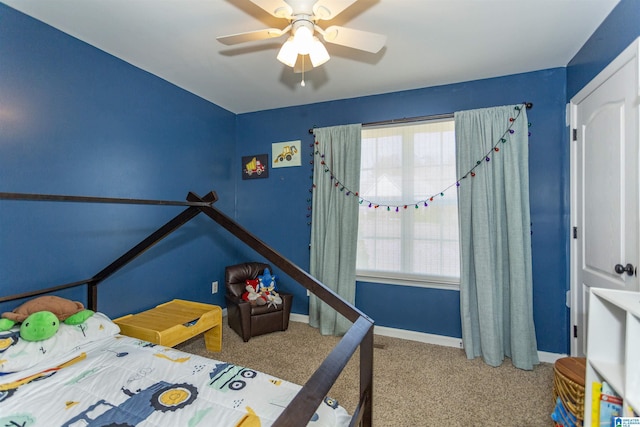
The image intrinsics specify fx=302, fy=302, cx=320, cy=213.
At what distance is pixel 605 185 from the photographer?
192cm

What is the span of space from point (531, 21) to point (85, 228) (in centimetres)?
344

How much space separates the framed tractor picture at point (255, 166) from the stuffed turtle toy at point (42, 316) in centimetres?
221

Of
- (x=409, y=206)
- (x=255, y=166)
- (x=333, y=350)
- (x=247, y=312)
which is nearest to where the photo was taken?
(x=333, y=350)

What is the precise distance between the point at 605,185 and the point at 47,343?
11.3 ft

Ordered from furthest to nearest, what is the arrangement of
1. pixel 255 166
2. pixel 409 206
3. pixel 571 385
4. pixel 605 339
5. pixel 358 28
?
pixel 255 166
pixel 409 206
pixel 358 28
pixel 571 385
pixel 605 339

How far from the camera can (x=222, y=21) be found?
199 centimetres

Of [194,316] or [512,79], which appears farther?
[512,79]

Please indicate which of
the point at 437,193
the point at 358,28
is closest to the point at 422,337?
the point at 437,193

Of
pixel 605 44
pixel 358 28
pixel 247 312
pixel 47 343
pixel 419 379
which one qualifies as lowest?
pixel 419 379

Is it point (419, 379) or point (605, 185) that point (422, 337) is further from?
point (605, 185)

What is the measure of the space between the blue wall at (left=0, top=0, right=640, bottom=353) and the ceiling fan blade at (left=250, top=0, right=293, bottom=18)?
166cm

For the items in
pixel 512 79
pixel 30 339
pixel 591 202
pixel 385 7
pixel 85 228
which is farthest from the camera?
pixel 512 79

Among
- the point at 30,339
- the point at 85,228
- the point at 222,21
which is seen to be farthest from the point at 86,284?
the point at 222,21

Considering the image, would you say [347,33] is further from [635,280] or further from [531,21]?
[635,280]
